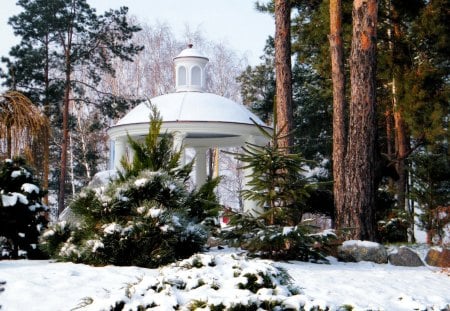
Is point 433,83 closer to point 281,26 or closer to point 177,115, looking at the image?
point 281,26

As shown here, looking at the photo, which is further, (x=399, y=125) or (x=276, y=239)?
(x=399, y=125)

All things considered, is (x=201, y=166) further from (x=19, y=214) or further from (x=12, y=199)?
(x=12, y=199)

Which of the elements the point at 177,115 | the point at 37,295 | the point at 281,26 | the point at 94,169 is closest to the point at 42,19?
the point at 94,169

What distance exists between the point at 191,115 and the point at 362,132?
5.74m

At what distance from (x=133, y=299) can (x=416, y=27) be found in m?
14.0

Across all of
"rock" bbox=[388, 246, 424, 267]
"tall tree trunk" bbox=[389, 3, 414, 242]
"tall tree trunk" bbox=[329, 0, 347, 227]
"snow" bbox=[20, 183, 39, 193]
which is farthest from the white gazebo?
"rock" bbox=[388, 246, 424, 267]

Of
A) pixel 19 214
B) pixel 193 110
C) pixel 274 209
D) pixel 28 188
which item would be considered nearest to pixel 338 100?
pixel 193 110

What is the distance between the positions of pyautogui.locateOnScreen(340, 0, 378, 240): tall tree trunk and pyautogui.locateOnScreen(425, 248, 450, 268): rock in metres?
1.27

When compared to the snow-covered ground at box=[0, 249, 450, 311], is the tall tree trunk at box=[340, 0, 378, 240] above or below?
above

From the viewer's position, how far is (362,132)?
32.6 feet

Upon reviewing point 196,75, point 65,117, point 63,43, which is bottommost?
point 65,117

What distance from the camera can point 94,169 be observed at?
27719 millimetres

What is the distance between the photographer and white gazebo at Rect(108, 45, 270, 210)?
47.2ft

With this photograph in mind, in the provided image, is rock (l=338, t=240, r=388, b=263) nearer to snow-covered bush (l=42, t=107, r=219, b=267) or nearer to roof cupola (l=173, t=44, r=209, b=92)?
snow-covered bush (l=42, t=107, r=219, b=267)
